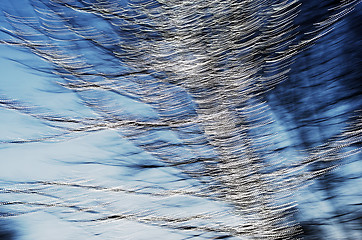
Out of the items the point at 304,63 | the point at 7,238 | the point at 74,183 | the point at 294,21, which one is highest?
the point at 294,21

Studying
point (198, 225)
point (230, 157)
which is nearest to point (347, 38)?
point (230, 157)

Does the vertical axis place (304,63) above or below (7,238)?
above

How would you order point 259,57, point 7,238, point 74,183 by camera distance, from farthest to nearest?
point 7,238
point 74,183
point 259,57

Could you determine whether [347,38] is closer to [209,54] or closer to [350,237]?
[209,54]

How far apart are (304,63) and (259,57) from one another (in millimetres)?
168

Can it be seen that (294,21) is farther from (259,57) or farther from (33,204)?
(33,204)

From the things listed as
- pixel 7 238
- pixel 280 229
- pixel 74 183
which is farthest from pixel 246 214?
pixel 7 238

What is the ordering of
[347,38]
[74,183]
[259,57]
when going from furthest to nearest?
[74,183] → [259,57] → [347,38]

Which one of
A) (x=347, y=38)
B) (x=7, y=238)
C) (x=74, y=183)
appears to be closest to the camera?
(x=347, y=38)

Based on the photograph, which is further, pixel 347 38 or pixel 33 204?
pixel 33 204

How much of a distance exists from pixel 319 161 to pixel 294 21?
0.53 meters

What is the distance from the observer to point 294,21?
121 cm

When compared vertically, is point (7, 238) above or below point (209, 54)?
below

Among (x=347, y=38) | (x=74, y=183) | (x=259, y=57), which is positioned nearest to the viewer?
(x=347, y=38)
